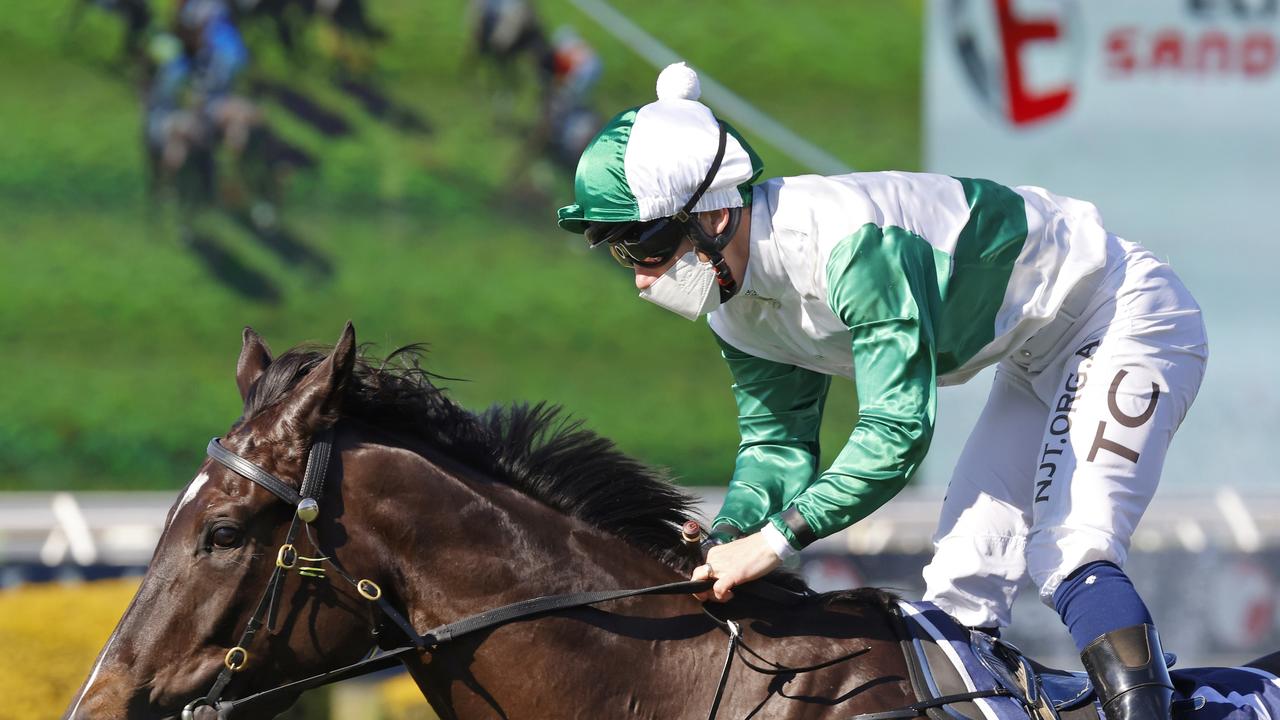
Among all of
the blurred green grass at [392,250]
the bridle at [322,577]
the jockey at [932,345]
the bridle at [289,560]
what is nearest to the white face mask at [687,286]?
the jockey at [932,345]

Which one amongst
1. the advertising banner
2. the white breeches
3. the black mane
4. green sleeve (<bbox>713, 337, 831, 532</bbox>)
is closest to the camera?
the black mane

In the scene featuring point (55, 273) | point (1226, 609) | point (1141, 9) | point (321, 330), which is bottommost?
point (1226, 609)

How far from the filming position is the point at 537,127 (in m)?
8.66

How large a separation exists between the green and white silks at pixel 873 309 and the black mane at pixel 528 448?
0.23m

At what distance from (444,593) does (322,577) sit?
203mm

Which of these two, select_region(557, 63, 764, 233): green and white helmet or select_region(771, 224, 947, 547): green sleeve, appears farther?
select_region(557, 63, 764, 233): green and white helmet

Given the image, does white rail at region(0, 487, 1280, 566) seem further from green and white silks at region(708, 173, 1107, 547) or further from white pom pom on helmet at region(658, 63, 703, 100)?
white pom pom on helmet at region(658, 63, 703, 100)

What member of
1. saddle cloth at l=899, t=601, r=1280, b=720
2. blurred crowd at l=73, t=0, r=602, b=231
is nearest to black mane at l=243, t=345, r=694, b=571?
saddle cloth at l=899, t=601, r=1280, b=720

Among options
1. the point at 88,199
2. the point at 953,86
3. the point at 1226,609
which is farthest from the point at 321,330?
the point at 1226,609

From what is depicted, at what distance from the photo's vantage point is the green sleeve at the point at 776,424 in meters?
2.82

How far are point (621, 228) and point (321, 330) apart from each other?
6132 mm

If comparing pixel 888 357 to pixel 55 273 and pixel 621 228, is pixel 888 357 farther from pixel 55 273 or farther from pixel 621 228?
pixel 55 273

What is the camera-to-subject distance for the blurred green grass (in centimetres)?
801

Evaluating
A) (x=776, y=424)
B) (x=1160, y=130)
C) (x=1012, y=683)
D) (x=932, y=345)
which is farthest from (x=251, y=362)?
(x=1160, y=130)
